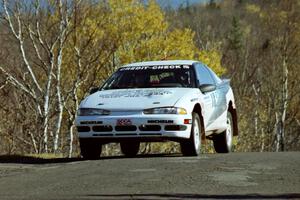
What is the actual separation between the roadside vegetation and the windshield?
5.78 metres

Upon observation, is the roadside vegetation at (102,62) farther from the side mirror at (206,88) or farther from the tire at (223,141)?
the side mirror at (206,88)

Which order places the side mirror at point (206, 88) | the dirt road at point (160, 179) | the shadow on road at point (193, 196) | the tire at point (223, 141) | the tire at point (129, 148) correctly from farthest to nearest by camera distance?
1. the tire at point (129, 148)
2. the tire at point (223, 141)
3. the side mirror at point (206, 88)
4. the dirt road at point (160, 179)
5. the shadow on road at point (193, 196)

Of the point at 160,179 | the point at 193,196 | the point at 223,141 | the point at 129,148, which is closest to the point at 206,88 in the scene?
the point at 223,141

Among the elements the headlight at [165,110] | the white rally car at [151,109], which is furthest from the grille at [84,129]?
the headlight at [165,110]

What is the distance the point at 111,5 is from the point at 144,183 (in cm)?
3199

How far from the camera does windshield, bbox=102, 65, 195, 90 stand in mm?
11508

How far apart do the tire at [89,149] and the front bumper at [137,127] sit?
0.81ft

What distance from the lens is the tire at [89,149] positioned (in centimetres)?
1085

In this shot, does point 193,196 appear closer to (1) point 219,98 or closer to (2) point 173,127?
(2) point 173,127

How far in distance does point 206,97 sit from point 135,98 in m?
1.53

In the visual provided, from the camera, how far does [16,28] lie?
26312 mm

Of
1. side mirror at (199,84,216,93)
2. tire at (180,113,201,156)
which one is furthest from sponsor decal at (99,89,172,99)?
side mirror at (199,84,216,93)

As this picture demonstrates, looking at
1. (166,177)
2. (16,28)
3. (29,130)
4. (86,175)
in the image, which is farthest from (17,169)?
(16,28)

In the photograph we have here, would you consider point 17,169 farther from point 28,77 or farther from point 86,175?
point 28,77
